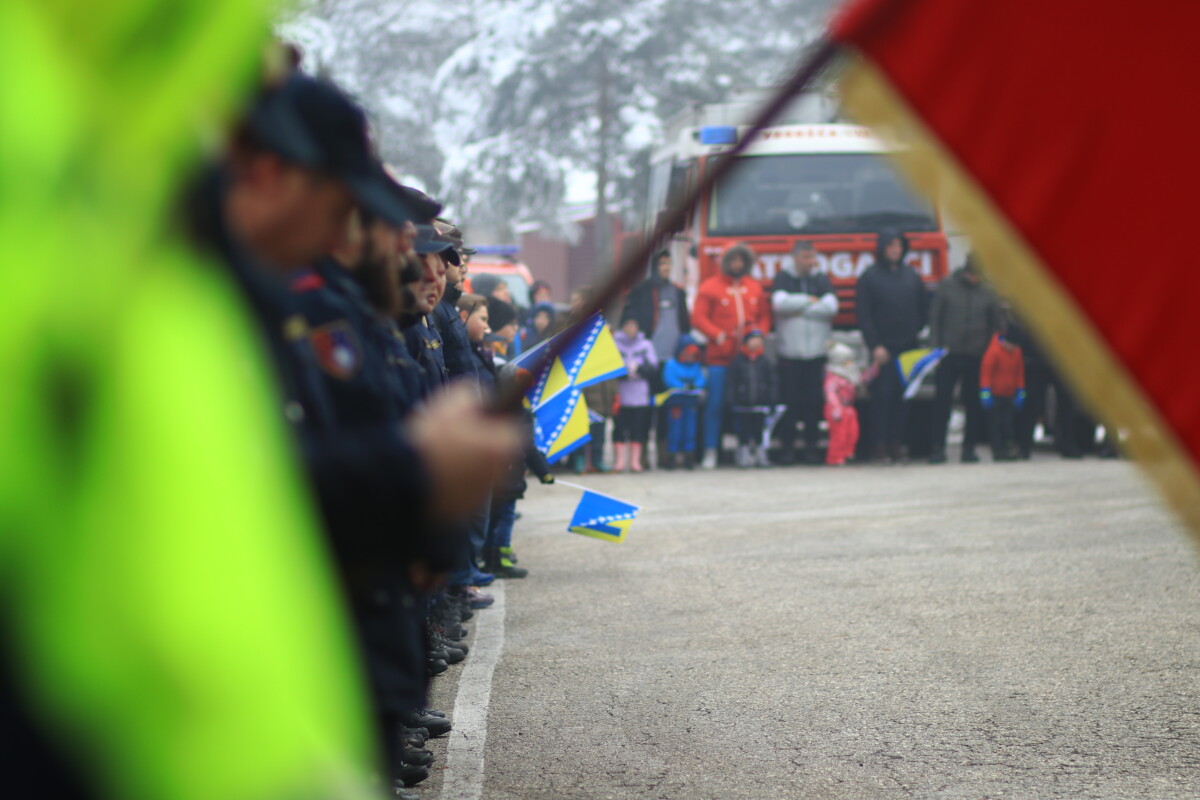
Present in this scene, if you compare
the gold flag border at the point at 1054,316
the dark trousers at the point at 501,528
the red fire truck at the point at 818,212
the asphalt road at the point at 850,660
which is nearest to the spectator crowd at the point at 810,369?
the red fire truck at the point at 818,212

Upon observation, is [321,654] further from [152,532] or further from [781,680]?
[781,680]

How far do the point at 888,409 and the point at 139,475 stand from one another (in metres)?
15.2

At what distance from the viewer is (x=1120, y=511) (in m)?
11.4

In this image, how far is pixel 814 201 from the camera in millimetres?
16516

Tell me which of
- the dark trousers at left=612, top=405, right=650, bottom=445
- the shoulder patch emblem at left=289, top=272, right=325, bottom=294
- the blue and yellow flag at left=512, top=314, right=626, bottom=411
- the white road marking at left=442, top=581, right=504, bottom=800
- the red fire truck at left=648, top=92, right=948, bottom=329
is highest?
the red fire truck at left=648, top=92, right=948, bottom=329

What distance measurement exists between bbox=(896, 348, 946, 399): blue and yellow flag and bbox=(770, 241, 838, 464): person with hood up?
2.75ft

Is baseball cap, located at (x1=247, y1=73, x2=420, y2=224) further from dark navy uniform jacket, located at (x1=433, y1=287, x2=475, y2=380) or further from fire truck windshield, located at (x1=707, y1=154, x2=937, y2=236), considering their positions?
fire truck windshield, located at (x1=707, y1=154, x2=937, y2=236)

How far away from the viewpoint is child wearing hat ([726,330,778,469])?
50.0 ft

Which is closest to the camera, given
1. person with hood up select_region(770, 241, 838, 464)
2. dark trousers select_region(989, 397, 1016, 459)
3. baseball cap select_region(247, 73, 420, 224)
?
baseball cap select_region(247, 73, 420, 224)

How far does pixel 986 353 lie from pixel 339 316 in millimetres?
14041

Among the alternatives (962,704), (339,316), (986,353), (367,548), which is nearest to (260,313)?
(367,548)

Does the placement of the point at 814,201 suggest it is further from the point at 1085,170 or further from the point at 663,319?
the point at 1085,170

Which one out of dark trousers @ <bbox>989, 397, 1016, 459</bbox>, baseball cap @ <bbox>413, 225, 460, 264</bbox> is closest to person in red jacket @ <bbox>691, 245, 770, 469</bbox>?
dark trousers @ <bbox>989, 397, 1016, 459</bbox>

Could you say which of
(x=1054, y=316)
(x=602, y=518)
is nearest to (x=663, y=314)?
→ (x=602, y=518)
